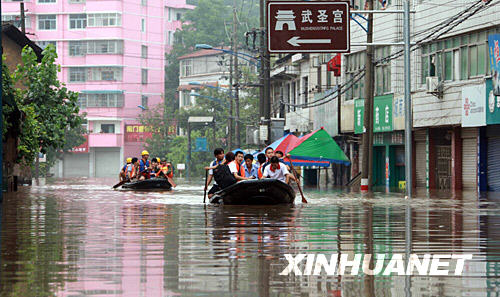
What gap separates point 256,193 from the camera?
80.7 feet

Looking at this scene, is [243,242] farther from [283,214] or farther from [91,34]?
[91,34]

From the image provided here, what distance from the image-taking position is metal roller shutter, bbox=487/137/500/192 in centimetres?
3931

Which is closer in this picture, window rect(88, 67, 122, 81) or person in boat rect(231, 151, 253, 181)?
person in boat rect(231, 151, 253, 181)

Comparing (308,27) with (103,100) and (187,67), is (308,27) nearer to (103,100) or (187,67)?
(103,100)

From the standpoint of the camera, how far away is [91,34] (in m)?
114

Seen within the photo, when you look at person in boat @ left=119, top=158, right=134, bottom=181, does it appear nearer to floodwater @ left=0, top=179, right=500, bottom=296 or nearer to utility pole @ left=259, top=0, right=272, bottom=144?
utility pole @ left=259, top=0, right=272, bottom=144

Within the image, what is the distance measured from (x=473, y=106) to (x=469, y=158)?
3474 mm

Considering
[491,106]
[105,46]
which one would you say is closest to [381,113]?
[491,106]

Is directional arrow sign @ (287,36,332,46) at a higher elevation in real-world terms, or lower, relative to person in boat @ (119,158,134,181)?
higher

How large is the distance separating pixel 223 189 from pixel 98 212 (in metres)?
3.63

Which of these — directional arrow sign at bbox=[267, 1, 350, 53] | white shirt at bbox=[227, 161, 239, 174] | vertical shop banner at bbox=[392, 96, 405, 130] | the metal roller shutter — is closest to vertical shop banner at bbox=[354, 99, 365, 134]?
vertical shop banner at bbox=[392, 96, 405, 130]

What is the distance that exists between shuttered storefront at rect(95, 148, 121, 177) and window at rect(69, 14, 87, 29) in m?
14.2

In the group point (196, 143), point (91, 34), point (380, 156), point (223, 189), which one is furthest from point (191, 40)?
point (223, 189)

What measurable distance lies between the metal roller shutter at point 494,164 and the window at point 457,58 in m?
2.74
